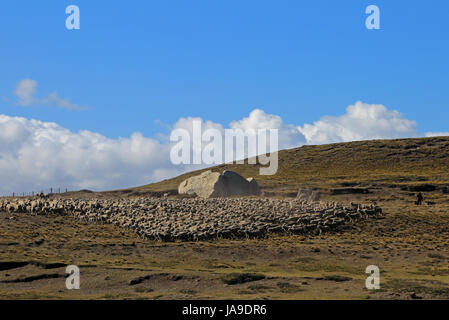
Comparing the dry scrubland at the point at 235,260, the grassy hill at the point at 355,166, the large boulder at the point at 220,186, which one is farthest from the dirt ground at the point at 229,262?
the grassy hill at the point at 355,166

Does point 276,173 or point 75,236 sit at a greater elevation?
point 276,173

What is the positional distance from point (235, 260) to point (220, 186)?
30417 millimetres

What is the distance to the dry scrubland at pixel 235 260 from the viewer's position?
27000 mm

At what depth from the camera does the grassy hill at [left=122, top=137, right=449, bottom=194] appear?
3301 inches

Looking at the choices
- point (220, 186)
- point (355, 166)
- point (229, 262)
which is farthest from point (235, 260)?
point (355, 166)

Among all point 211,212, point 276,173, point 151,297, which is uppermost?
point 276,173

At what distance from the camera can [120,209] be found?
51.6 metres

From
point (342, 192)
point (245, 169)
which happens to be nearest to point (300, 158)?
point (245, 169)

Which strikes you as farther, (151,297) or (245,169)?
(245,169)

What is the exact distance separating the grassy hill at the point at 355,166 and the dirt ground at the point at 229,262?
3136cm

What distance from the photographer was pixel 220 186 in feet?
218
